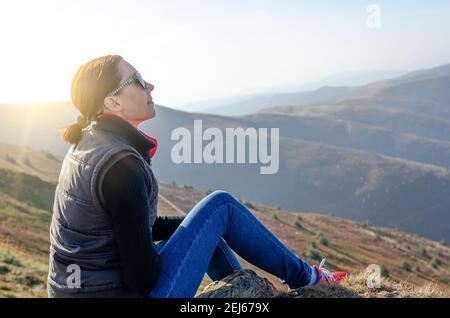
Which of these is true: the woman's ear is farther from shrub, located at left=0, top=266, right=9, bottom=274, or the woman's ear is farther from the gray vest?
shrub, located at left=0, top=266, right=9, bottom=274

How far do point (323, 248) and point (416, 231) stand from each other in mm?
60073

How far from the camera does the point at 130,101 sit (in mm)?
3273

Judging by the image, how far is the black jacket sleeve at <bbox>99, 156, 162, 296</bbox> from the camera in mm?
2676

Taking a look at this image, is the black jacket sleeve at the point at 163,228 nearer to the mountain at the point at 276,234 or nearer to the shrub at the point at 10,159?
the mountain at the point at 276,234

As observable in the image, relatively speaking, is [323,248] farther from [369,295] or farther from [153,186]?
[153,186]

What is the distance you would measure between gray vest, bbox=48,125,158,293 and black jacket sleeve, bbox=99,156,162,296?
0.08 metres

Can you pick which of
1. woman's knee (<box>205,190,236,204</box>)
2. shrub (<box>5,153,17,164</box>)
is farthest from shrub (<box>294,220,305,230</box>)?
woman's knee (<box>205,190,236,204</box>)

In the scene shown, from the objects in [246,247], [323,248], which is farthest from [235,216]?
[323,248]

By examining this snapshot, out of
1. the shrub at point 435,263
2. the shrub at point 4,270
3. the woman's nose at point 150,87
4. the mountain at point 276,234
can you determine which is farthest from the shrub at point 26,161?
the woman's nose at point 150,87

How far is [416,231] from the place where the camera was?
83.8m

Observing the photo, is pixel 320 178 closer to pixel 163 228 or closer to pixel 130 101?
pixel 163 228

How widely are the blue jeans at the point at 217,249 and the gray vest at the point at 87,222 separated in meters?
0.39

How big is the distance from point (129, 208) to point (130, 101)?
905 millimetres

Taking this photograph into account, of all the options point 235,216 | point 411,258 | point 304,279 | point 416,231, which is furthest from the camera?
point 416,231
